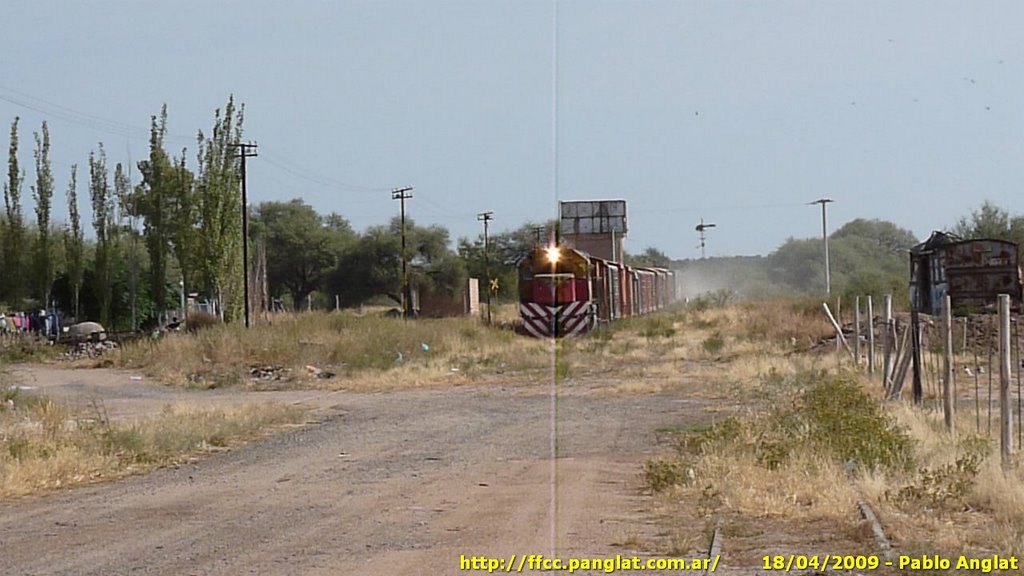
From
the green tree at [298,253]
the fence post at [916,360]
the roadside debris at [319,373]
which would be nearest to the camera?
the fence post at [916,360]

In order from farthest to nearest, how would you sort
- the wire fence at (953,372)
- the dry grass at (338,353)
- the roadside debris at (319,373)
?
1. the roadside debris at (319,373)
2. the dry grass at (338,353)
3. the wire fence at (953,372)

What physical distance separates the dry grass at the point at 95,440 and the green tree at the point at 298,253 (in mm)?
67148

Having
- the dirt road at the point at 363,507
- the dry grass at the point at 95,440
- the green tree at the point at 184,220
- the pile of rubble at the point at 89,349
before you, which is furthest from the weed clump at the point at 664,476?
the green tree at the point at 184,220

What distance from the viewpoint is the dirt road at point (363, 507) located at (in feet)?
29.7

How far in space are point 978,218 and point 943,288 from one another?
17803 mm

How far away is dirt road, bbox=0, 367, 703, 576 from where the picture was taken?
9.04 m

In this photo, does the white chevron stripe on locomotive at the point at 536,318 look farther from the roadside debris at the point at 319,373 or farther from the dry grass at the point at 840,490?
the dry grass at the point at 840,490

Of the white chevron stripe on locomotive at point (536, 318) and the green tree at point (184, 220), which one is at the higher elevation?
the green tree at point (184, 220)

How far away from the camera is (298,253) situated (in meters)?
88.9

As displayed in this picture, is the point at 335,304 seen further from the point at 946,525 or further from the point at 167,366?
the point at 946,525

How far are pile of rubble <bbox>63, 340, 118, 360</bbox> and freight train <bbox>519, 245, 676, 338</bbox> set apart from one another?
15.5 metres

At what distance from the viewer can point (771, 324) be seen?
45.0m

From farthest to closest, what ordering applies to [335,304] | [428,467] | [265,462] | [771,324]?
[335,304] < [771,324] < [265,462] < [428,467]

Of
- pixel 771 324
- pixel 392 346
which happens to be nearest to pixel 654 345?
pixel 771 324
